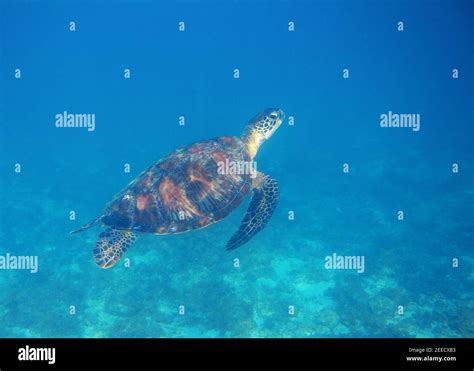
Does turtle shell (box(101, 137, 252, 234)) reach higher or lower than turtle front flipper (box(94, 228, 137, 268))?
higher

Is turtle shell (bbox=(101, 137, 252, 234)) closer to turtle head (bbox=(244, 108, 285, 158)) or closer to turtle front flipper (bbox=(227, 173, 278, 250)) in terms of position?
turtle front flipper (bbox=(227, 173, 278, 250))

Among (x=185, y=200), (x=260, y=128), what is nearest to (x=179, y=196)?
(x=185, y=200)

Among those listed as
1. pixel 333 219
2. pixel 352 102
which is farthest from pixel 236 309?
pixel 352 102

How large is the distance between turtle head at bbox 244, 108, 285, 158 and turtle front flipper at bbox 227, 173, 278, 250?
1.26 metres

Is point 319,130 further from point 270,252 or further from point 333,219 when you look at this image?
point 270,252

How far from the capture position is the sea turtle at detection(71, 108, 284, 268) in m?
7.57

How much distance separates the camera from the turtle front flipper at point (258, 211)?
26.4 ft

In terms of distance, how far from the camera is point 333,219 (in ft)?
38.7

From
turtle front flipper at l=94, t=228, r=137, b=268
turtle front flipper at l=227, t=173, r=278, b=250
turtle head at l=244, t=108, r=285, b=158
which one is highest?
turtle head at l=244, t=108, r=285, b=158

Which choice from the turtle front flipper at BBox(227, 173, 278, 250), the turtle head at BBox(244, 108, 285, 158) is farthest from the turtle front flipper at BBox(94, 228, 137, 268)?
the turtle head at BBox(244, 108, 285, 158)

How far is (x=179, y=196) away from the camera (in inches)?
304

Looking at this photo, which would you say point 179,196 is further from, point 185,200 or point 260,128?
point 260,128

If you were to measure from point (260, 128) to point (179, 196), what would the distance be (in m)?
4.44

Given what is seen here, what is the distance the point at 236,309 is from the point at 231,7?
313ft
